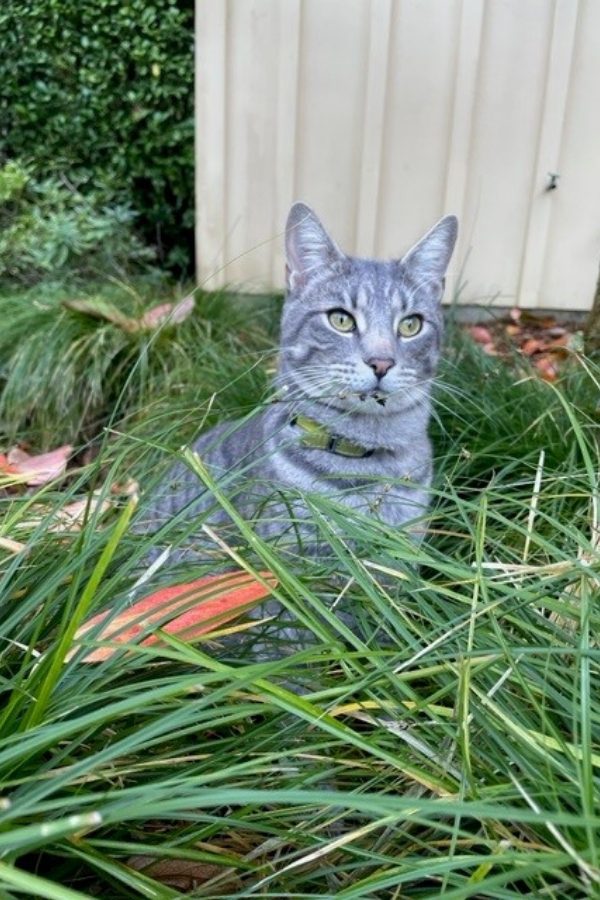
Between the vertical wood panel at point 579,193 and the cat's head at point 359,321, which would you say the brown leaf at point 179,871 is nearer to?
the cat's head at point 359,321

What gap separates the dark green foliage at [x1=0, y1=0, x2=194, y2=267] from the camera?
412 cm

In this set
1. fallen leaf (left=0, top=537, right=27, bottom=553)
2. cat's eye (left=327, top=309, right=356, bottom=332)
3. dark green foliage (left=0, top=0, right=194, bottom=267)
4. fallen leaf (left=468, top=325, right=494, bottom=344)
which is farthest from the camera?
dark green foliage (left=0, top=0, right=194, bottom=267)

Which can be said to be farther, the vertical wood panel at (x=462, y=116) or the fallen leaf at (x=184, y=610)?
the vertical wood panel at (x=462, y=116)

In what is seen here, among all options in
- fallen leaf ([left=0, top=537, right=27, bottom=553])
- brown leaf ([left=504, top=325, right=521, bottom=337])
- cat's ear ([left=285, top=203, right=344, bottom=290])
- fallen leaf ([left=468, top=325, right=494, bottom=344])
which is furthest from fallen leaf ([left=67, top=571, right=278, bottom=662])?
brown leaf ([left=504, top=325, right=521, bottom=337])

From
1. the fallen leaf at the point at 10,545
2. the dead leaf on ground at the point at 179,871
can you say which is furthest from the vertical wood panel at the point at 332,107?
the dead leaf on ground at the point at 179,871

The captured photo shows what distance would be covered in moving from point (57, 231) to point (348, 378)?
2.35m

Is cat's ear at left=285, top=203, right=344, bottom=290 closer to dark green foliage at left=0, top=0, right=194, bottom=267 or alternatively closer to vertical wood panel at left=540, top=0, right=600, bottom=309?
vertical wood panel at left=540, top=0, right=600, bottom=309

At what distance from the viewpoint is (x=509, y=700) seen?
112 cm

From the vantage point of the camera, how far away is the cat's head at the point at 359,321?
1.88 meters

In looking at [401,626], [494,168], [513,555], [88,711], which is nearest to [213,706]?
[88,711]

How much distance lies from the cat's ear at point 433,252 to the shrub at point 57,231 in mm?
2062

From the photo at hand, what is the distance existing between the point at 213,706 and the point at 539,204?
3.39 metres

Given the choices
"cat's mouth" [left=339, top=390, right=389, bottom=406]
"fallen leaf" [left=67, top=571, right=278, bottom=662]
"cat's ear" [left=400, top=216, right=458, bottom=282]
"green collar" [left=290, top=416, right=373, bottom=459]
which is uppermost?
"cat's ear" [left=400, top=216, right=458, bottom=282]

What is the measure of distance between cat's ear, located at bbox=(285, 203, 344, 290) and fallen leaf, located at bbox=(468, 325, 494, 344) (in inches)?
51.5
